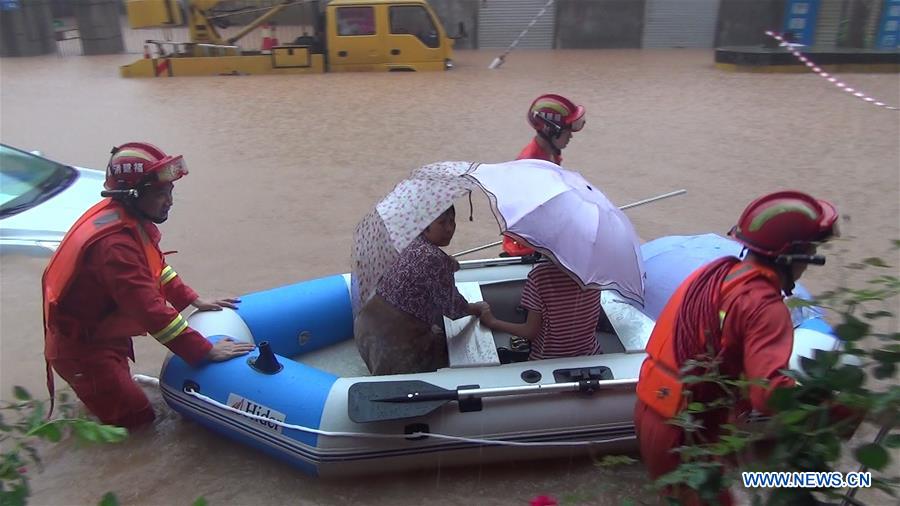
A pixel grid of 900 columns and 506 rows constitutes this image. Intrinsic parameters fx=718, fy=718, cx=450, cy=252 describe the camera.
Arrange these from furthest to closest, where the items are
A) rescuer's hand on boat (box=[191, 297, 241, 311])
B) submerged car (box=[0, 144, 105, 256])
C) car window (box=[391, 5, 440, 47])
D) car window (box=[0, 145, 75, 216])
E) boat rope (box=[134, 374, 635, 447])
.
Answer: car window (box=[391, 5, 440, 47])
car window (box=[0, 145, 75, 216])
submerged car (box=[0, 144, 105, 256])
rescuer's hand on boat (box=[191, 297, 241, 311])
boat rope (box=[134, 374, 635, 447])

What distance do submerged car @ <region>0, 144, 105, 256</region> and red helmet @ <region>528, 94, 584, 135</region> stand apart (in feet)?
9.78

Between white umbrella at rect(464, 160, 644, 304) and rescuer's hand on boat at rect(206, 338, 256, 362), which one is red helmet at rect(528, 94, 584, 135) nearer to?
white umbrella at rect(464, 160, 644, 304)

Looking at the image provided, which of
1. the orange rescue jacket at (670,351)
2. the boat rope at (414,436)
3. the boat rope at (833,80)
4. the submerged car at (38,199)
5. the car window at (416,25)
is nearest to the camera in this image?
the orange rescue jacket at (670,351)

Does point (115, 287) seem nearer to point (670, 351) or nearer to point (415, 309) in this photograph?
point (415, 309)

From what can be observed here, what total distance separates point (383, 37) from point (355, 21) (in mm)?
691

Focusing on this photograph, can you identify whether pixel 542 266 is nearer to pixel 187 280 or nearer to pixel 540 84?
pixel 187 280

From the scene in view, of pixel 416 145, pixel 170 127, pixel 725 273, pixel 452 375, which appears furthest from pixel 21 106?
pixel 725 273

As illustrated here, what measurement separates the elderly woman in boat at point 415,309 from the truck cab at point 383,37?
11617 mm

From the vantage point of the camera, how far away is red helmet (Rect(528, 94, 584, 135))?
4.27 m

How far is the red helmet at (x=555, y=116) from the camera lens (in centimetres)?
427

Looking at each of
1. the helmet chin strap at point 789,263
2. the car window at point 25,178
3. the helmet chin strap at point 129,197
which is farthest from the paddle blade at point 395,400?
the car window at point 25,178

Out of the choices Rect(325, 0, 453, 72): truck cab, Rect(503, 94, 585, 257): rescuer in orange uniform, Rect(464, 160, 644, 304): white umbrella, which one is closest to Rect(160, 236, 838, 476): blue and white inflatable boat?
Rect(464, 160, 644, 304): white umbrella

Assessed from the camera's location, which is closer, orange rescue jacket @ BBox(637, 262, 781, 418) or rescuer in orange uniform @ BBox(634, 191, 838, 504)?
rescuer in orange uniform @ BBox(634, 191, 838, 504)

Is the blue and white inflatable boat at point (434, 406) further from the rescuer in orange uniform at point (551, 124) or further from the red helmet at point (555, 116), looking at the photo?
the red helmet at point (555, 116)
